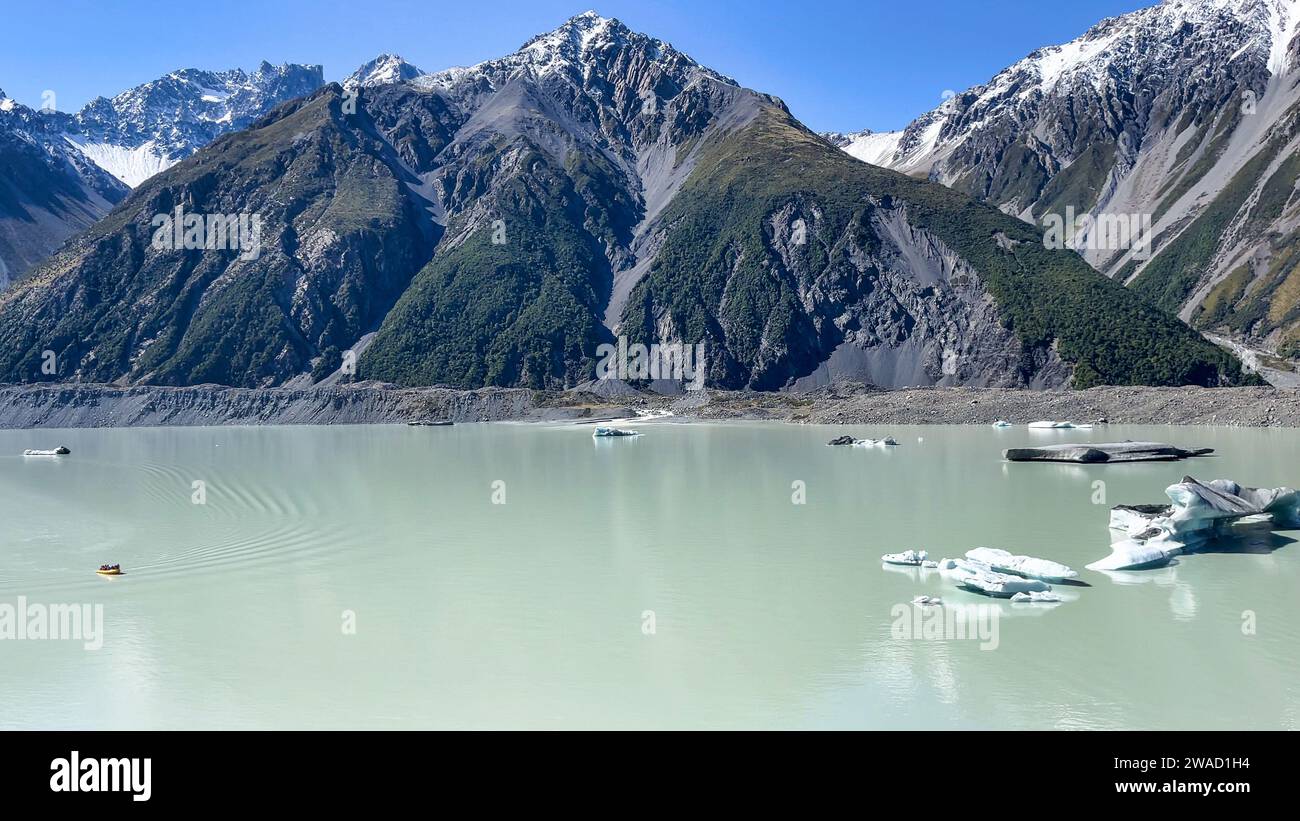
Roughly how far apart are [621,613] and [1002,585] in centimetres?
698

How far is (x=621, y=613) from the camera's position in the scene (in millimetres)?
16156

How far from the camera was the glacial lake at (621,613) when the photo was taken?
1162cm

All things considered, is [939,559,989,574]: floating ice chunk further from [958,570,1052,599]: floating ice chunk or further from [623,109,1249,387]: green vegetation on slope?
[623,109,1249,387]: green vegetation on slope

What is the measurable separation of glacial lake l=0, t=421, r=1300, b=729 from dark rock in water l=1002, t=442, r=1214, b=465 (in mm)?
8299

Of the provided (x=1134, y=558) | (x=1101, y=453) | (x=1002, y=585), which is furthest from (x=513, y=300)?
A: (x=1002, y=585)

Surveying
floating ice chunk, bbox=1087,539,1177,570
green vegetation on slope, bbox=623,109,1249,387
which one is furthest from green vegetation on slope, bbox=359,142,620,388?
floating ice chunk, bbox=1087,539,1177,570

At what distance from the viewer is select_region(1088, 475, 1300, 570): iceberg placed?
19250mm

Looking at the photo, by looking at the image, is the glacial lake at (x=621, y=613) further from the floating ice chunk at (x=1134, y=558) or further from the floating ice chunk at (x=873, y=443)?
the floating ice chunk at (x=873, y=443)

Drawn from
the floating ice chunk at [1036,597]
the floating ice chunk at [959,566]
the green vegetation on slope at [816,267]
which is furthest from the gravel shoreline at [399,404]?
the floating ice chunk at [1036,597]

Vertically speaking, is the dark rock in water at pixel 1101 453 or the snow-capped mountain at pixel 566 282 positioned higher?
the snow-capped mountain at pixel 566 282

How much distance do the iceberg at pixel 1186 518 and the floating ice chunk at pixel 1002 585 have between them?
113 inches

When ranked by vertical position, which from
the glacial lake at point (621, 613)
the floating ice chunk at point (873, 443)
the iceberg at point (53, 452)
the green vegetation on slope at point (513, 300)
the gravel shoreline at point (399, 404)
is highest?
the green vegetation on slope at point (513, 300)
